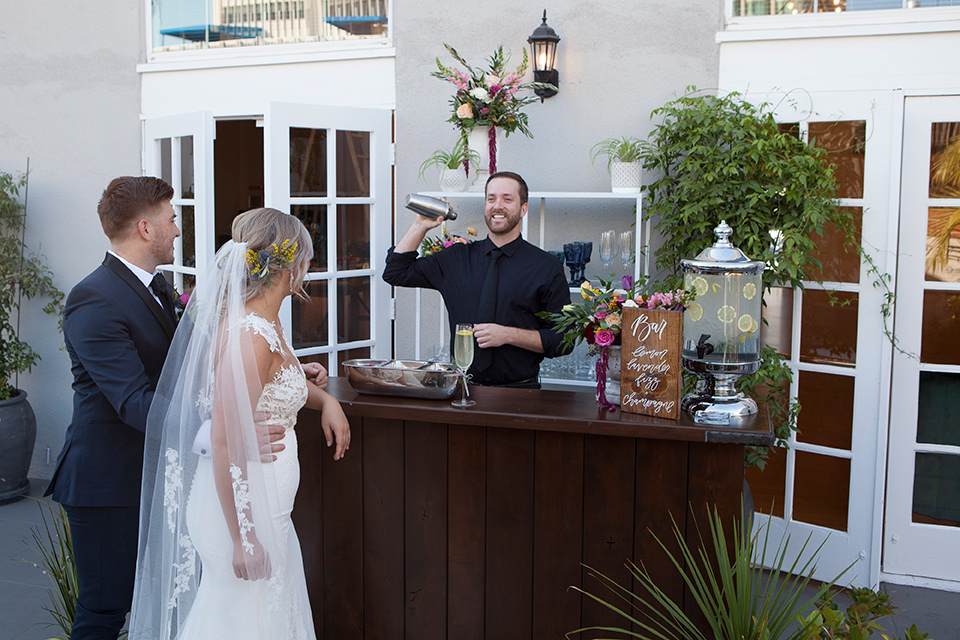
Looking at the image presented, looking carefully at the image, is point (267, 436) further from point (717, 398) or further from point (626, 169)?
point (626, 169)

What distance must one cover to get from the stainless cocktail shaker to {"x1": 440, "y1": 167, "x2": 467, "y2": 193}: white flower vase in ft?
2.01

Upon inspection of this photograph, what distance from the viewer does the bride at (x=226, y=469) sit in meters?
2.23

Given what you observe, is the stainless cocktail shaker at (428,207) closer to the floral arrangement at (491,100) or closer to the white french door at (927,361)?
the floral arrangement at (491,100)

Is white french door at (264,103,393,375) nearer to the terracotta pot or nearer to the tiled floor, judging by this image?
the tiled floor

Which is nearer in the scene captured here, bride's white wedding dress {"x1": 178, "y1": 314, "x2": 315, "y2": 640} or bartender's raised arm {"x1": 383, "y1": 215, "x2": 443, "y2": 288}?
bride's white wedding dress {"x1": 178, "y1": 314, "x2": 315, "y2": 640}

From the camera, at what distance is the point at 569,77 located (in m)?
4.34

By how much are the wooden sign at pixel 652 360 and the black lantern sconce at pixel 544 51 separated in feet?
6.76

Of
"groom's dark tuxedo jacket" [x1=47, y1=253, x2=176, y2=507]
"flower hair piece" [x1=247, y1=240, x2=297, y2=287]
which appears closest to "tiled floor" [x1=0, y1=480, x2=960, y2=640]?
"groom's dark tuxedo jacket" [x1=47, y1=253, x2=176, y2=507]

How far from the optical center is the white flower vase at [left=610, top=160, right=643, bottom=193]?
3.99 metres

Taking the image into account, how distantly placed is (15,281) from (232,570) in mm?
3986

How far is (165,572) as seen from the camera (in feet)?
7.65

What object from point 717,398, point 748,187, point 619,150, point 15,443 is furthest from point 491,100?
point 15,443

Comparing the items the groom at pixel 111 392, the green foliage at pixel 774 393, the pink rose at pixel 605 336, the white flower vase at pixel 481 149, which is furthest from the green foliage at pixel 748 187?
the groom at pixel 111 392

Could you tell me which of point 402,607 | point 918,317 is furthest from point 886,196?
point 402,607
